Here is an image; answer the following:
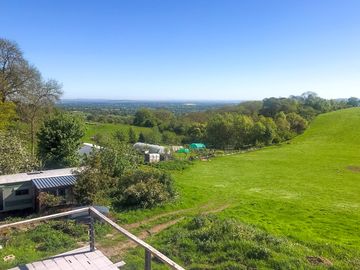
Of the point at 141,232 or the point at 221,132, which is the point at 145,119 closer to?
the point at 221,132


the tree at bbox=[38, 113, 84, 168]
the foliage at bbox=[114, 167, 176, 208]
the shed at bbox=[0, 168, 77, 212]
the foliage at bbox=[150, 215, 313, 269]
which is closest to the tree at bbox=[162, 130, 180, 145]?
the tree at bbox=[38, 113, 84, 168]

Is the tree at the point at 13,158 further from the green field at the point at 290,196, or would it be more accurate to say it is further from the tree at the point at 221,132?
the tree at the point at 221,132

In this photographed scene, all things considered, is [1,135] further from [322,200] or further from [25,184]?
[322,200]

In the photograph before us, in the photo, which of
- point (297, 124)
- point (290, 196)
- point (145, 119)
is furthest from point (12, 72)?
point (145, 119)

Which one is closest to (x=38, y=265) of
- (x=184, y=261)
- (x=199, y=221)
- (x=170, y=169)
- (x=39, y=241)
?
(x=184, y=261)

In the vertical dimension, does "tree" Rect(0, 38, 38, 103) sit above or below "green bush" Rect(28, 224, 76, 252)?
above

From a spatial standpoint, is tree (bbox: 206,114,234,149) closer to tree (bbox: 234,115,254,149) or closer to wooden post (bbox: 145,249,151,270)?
tree (bbox: 234,115,254,149)
